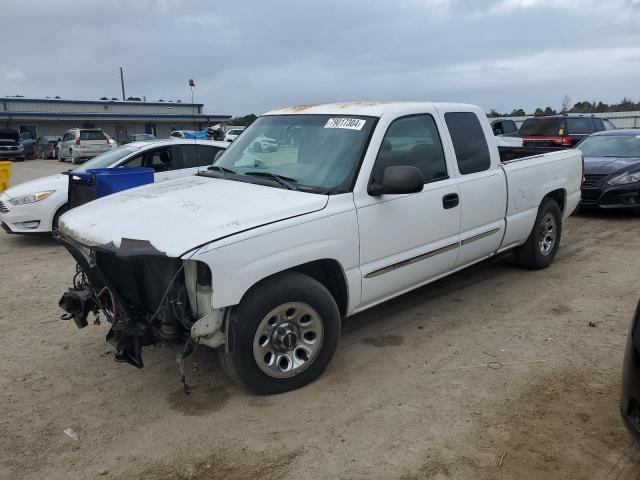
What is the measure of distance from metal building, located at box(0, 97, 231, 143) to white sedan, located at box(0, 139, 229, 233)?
3427 centimetres

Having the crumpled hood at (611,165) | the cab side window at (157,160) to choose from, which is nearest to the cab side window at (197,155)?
the cab side window at (157,160)

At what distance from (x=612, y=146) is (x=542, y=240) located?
5.32 m

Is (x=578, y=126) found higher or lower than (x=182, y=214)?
higher

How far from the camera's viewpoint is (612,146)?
1018 centimetres

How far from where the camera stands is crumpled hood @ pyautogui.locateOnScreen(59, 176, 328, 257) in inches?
126

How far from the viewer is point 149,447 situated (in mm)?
3127

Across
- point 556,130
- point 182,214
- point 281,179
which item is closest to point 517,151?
point 281,179

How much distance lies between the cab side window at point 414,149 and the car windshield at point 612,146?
6814 millimetres

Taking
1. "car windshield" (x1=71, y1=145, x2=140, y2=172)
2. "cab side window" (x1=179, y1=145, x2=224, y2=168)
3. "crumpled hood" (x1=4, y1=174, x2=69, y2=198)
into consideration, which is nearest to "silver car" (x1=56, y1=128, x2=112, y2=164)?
"crumpled hood" (x1=4, y1=174, x2=69, y2=198)

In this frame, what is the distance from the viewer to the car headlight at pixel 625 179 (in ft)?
29.2

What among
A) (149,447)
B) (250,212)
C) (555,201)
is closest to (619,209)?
(555,201)

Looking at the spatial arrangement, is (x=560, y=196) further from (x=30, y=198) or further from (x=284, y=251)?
(x=30, y=198)

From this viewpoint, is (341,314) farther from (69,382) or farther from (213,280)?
(69,382)

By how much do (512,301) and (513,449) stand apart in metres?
2.47
